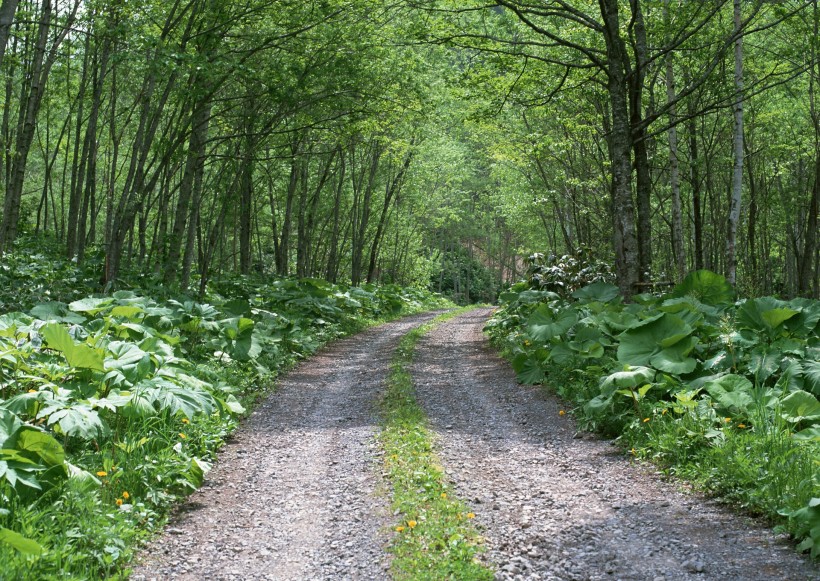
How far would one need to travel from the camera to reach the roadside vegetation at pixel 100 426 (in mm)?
4121

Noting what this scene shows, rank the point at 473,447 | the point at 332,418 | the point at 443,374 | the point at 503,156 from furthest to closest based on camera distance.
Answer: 1. the point at 503,156
2. the point at 443,374
3. the point at 332,418
4. the point at 473,447

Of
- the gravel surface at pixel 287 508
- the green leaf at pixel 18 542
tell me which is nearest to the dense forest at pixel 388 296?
the green leaf at pixel 18 542

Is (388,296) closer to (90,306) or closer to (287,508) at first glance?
(90,306)

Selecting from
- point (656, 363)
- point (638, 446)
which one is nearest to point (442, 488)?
point (638, 446)

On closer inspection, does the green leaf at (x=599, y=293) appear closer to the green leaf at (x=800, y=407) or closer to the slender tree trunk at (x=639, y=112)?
the slender tree trunk at (x=639, y=112)

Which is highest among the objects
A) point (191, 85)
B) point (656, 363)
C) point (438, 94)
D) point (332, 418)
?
point (438, 94)

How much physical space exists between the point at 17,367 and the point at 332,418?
3675 millimetres

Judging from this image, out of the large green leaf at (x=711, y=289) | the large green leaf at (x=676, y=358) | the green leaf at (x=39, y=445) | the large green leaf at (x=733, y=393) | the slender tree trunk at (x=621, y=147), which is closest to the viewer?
the green leaf at (x=39, y=445)

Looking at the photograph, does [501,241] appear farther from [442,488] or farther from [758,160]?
[442,488]

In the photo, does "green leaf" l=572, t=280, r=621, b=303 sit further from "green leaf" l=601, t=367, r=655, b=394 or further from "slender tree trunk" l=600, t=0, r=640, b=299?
"green leaf" l=601, t=367, r=655, b=394

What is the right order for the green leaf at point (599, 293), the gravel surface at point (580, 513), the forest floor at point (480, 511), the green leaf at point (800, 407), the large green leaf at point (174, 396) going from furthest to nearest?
the green leaf at point (599, 293) → the green leaf at point (800, 407) → the large green leaf at point (174, 396) → the forest floor at point (480, 511) → the gravel surface at point (580, 513)

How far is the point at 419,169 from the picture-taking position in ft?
99.6

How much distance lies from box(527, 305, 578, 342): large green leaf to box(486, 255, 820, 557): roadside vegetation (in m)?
0.01

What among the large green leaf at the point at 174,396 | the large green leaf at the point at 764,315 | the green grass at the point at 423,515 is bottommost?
the green grass at the point at 423,515
